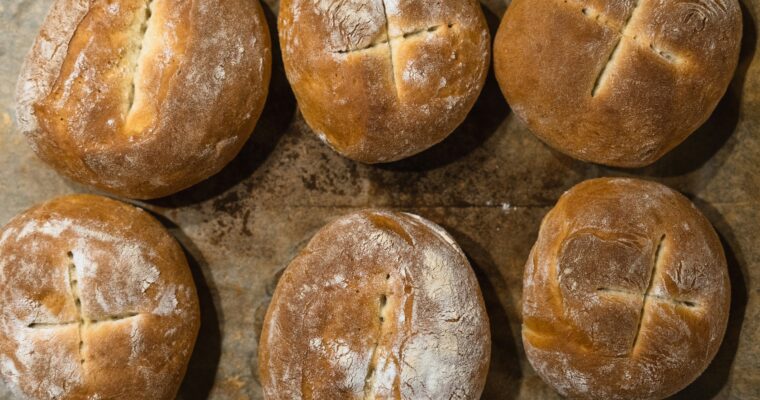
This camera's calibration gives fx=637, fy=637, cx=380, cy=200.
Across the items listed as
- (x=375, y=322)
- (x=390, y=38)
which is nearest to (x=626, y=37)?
(x=390, y=38)

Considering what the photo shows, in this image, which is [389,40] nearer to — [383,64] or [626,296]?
[383,64]

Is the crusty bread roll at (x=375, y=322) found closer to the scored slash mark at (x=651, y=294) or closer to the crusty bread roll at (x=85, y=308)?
the crusty bread roll at (x=85, y=308)

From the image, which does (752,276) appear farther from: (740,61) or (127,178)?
(127,178)

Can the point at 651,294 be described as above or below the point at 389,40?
below

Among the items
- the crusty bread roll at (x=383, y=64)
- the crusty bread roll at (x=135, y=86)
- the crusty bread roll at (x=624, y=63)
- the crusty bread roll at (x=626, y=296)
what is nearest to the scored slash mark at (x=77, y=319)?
the crusty bread roll at (x=135, y=86)

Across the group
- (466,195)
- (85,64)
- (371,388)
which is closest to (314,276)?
(371,388)

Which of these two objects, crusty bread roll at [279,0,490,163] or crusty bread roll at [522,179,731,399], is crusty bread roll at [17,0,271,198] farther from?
crusty bread roll at [522,179,731,399]
